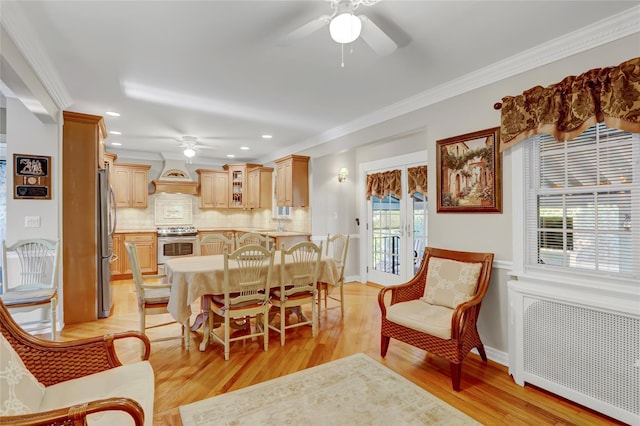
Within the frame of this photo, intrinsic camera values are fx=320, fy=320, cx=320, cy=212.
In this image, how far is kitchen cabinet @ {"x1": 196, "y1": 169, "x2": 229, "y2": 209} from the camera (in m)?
7.45

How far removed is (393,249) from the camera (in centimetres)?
547

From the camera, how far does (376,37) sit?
1957mm

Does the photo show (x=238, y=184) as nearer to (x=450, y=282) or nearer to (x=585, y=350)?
(x=450, y=282)

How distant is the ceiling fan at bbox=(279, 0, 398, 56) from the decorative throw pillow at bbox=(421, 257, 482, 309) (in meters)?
1.93

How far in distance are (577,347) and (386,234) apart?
137 inches

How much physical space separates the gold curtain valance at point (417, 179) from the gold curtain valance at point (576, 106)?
6.68ft

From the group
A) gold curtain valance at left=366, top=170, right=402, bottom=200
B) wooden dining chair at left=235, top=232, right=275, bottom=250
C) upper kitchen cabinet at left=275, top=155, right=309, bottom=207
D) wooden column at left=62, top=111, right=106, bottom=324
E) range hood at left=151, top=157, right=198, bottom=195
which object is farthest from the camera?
range hood at left=151, top=157, right=198, bottom=195

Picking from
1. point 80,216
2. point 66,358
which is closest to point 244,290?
point 66,358

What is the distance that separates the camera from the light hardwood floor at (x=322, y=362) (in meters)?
2.13

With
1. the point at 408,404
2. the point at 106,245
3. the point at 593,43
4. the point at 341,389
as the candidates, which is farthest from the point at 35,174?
the point at 593,43

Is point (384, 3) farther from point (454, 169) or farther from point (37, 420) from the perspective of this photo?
point (37, 420)

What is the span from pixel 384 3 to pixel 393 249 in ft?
13.3

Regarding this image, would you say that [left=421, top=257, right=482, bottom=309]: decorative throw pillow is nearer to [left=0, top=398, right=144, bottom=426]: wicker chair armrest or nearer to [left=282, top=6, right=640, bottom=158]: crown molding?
[left=282, top=6, right=640, bottom=158]: crown molding

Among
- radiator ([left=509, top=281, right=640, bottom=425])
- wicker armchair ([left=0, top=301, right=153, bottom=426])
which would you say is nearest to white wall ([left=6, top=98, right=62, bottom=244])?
wicker armchair ([left=0, top=301, right=153, bottom=426])
